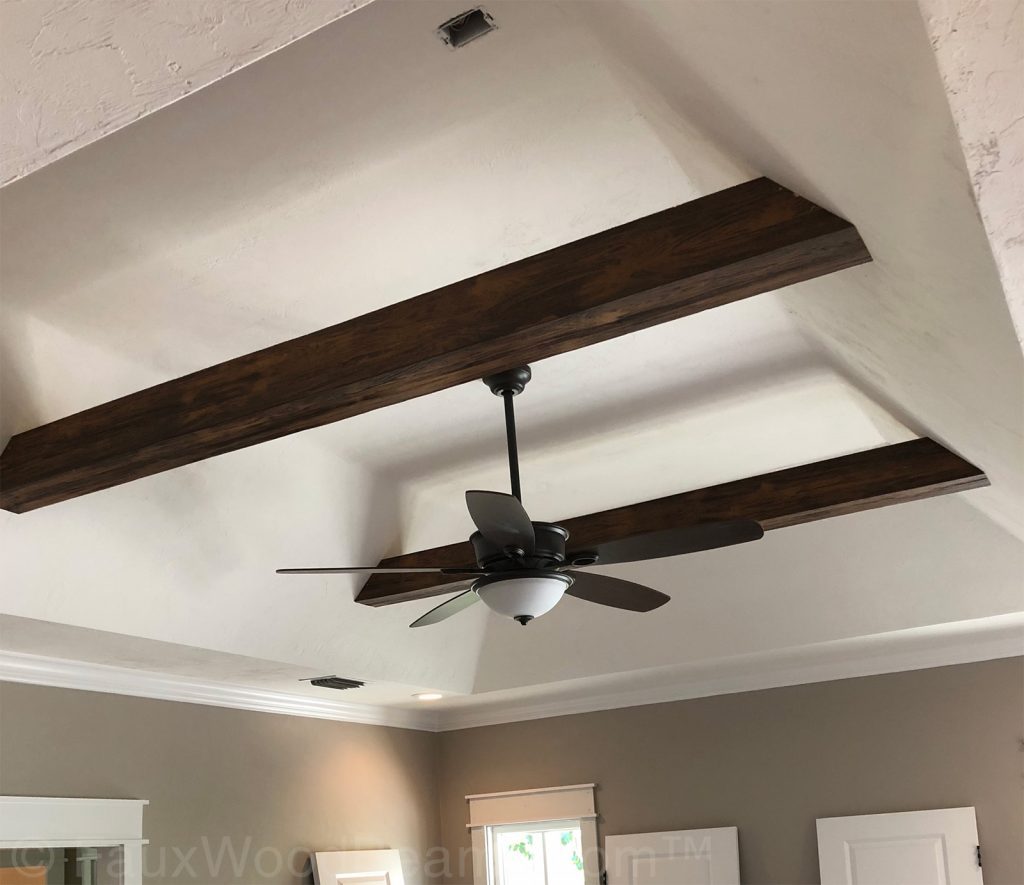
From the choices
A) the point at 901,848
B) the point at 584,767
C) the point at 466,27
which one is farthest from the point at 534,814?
the point at 466,27

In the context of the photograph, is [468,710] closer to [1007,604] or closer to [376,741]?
[376,741]

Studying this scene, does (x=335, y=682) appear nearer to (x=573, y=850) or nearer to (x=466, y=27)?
(x=573, y=850)

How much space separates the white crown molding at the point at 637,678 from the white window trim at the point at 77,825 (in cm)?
44

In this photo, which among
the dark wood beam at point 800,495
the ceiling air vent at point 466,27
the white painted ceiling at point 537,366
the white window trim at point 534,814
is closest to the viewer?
the white painted ceiling at point 537,366

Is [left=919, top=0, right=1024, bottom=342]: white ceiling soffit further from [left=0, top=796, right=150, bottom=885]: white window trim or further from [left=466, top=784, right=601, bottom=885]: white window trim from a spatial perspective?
[left=466, top=784, right=601, bottom=885]: white window trim

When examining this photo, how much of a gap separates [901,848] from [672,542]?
2.69 meters

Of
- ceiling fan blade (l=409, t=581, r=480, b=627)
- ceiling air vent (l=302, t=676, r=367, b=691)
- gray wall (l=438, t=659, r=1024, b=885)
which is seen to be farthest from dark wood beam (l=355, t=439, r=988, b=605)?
gray wall (l=438, t=659, r=1024, b=885)

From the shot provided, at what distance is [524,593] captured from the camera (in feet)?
8.92

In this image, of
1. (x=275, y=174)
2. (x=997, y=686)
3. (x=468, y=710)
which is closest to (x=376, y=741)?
(x=468, y=710)

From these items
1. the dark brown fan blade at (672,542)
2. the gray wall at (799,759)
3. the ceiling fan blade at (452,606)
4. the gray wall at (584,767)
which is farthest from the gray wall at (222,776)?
the dark brown fan blade at (672,542)

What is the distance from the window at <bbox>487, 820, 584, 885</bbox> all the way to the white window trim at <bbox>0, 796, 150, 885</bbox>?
222 centimetres

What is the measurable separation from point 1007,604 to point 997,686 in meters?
0.72

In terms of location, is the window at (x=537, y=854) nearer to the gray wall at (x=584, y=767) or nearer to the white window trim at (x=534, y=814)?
the white window trim at (x=534, y=814)

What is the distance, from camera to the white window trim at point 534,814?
17.7 ft
